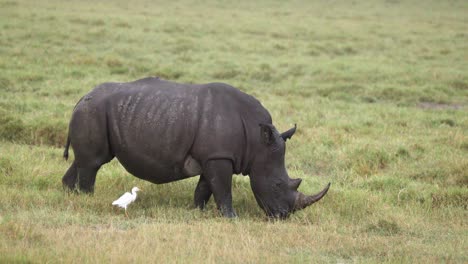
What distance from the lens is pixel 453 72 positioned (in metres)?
16.5

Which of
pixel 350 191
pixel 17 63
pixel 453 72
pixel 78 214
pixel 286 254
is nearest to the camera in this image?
pixel 286 254

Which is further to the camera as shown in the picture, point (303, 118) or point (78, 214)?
point (303, 118)

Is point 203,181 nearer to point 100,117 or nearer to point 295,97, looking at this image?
point 100,117

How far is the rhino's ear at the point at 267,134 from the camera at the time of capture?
6.46 metres

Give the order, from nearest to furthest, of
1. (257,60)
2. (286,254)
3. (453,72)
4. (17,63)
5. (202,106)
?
(286,254) → (202,106) → (17,63) → (453,72) → (257,60)

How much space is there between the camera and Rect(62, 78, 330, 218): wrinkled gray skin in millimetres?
6453

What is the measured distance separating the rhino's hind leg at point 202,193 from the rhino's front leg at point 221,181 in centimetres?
29

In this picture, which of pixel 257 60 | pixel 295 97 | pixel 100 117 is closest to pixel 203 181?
pixel 100 117

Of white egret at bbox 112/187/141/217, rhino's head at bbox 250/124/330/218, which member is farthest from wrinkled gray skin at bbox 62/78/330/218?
white egret at bbox 112/187/141/217

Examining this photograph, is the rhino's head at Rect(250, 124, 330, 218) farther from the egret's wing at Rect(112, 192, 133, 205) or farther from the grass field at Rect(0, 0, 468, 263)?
the egret's wing at Rect(112, 192, 133, 205)

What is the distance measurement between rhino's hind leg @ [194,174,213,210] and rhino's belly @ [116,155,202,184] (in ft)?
0.83

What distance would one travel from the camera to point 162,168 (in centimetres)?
659

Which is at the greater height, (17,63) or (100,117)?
(100,117)

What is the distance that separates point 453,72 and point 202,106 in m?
11.5
